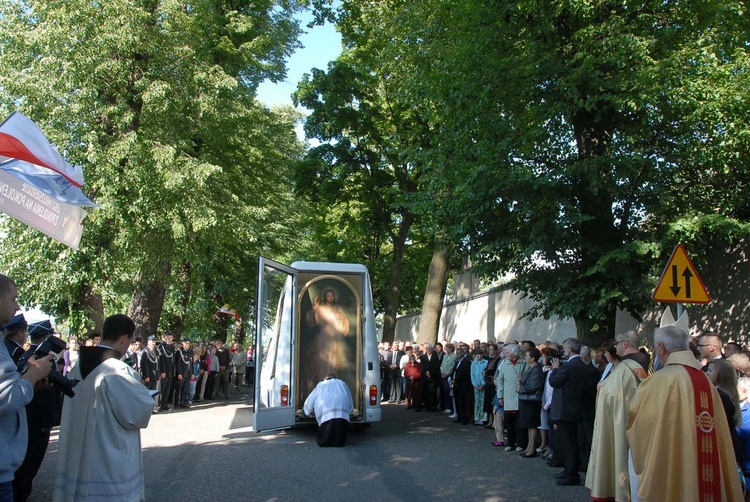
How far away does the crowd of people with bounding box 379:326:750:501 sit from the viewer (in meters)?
5.04

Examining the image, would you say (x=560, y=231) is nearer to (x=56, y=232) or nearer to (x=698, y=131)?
(x=698, y=131)

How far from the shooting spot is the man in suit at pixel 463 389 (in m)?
16.9

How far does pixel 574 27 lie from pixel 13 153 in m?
11.8

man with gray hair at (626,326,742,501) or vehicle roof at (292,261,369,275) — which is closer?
man with gray hair at (626,326,742,501)

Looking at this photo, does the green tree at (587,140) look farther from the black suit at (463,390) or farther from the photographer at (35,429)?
the photographer at (35,429)

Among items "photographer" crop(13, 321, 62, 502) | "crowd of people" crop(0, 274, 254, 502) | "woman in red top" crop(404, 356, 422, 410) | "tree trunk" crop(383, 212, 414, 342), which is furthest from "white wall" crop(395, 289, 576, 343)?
"crowd of people" crop(0, 274, 254, 502)

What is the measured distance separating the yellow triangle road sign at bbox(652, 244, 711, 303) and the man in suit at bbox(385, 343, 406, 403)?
16.0m

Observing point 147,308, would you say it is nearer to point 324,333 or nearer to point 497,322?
point 324,333

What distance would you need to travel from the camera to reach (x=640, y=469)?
17.1 ft

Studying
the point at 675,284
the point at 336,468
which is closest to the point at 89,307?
the point at 336,468

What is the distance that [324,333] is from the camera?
14531mm

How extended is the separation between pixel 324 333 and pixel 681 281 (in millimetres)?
7569

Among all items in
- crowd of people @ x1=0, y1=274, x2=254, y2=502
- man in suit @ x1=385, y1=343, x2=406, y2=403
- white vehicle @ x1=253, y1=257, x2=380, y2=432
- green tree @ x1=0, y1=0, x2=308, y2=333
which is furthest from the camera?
man in suit @ x1=385, y1=343, x2=406, y2=403

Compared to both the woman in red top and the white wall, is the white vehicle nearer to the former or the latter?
the white wall
